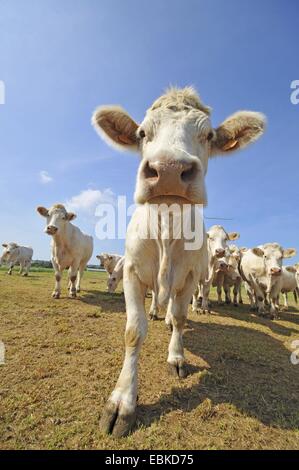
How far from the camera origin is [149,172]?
2.65 m

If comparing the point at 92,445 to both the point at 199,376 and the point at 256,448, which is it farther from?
the point at 199,376

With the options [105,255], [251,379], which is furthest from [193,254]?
[105,255]

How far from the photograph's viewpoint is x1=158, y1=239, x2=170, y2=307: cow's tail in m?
3.14

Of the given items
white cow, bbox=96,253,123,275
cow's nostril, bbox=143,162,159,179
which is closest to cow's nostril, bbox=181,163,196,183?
cow's nostril, bbox=143,162,159,179

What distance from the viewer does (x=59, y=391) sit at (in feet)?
9.98

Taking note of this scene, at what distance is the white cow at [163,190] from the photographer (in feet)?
8.32

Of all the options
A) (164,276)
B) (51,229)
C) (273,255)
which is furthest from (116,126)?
(273,255)

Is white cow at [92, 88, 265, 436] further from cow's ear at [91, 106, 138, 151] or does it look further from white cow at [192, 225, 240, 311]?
white cow at [192, 225, 240, 311]

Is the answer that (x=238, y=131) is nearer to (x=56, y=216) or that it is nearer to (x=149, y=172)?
(x=149, y=172)

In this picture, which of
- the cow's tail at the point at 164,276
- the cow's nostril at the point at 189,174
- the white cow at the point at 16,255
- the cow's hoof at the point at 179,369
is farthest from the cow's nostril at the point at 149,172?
the white cow at the point at 16,255

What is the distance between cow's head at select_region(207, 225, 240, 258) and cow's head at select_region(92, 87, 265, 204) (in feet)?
19.4
